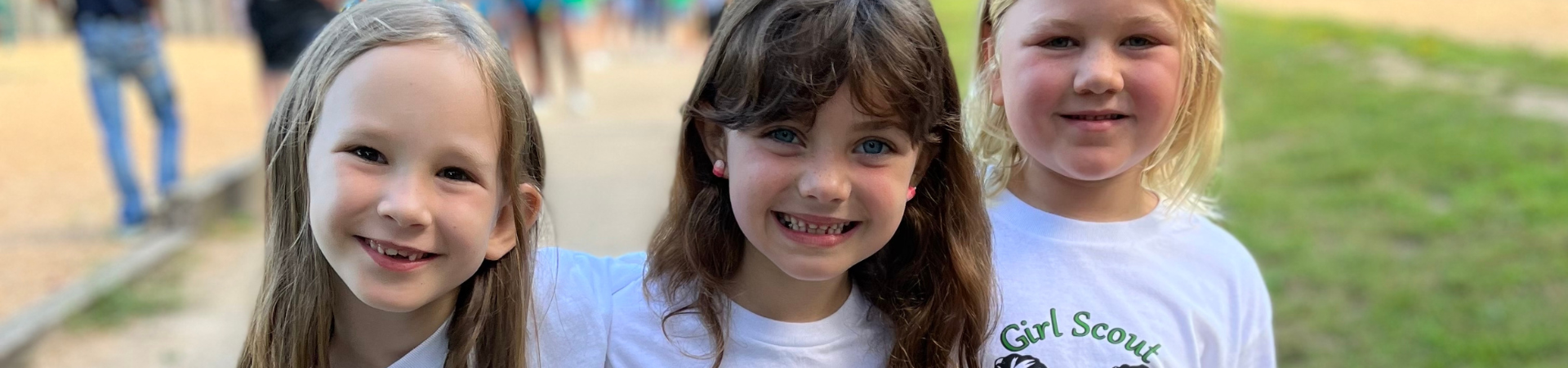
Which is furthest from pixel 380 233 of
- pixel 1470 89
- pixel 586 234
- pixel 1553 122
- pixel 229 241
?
pixel 1470 89

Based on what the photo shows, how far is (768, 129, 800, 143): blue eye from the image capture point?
1.57 meters

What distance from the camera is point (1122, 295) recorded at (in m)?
1.87

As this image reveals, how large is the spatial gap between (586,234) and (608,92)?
6098 mm

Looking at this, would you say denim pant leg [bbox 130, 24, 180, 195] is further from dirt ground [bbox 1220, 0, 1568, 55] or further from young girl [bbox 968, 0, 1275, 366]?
dirt ground [bbox 1220, 0, 1568, 55]

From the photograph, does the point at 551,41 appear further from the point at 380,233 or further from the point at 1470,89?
the point at 380,233

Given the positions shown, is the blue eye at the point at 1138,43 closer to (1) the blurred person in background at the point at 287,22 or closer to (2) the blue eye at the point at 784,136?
(2) the blue eye at the point at 784,136

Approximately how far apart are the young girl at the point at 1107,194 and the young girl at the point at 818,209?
13 cm

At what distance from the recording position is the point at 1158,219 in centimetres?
198

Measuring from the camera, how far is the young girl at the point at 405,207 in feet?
4.75

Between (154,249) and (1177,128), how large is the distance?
4.60 metres

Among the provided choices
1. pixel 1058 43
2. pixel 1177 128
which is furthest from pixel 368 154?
pixel 1177 128

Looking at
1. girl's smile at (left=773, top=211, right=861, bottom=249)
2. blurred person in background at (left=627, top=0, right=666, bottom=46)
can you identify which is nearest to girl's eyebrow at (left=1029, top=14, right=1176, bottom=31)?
girl's smile at (left=773, top=211, right=861, bottom=249)

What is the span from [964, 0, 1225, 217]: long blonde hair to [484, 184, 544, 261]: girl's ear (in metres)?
0.70

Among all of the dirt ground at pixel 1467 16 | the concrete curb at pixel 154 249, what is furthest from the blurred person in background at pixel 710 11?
the dirt ground at pixel 1467 16
